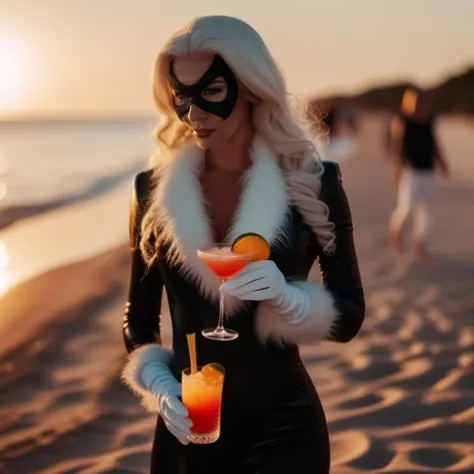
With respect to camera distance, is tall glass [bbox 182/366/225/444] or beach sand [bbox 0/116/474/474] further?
beach sand [bbox 0/116/474/474]

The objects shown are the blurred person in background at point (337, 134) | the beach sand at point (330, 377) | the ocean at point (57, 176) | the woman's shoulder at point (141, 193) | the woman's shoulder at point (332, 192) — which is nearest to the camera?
the woman's shoulder at point (332, 192)

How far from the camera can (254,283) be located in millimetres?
2268

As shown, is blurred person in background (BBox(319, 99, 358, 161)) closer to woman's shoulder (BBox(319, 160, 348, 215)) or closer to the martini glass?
woman's shoulder (BBox(319, 160, 348, 215))

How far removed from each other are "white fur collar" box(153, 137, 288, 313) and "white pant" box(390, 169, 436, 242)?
25.2ft

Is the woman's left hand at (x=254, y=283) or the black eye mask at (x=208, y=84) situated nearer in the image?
the woman's left hand at (x=254, y=283)

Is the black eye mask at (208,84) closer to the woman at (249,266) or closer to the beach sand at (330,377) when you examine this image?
the woman at (249,266)

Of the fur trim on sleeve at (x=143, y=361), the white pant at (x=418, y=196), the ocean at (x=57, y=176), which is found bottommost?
the ocean at (x=57, y=176)

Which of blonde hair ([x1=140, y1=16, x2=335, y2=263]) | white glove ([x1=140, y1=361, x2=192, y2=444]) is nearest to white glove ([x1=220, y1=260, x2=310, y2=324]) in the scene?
blonde hair ([x1=140, y1=16, x2=335, y2=263])

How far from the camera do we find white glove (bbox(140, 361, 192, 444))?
2.29 meters

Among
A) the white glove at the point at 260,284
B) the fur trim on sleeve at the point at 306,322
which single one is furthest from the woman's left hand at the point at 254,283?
the fur trim on sleeve at the point at 306,322

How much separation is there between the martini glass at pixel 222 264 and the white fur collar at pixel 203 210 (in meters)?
0.06

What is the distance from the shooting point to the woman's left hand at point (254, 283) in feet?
7.45

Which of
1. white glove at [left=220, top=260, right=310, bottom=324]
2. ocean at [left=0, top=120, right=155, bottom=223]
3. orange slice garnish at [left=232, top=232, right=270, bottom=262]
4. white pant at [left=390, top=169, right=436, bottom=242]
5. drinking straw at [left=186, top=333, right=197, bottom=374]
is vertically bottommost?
ocean at [left=0, top=120, right=155, bottom=223]

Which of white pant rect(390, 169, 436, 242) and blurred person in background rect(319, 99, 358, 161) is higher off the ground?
white pant rect(390, 169, 436, 242)
